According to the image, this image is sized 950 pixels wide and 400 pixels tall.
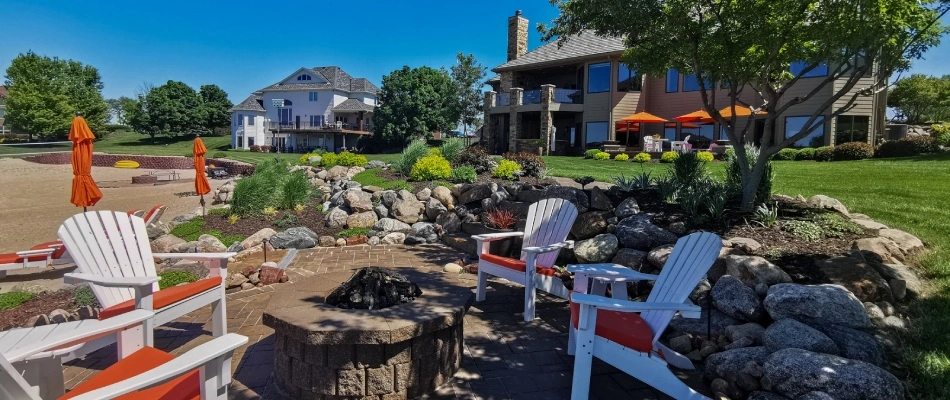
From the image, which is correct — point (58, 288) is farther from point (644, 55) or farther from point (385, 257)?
point (644, 55)

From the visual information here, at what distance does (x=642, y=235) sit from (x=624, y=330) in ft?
8.51

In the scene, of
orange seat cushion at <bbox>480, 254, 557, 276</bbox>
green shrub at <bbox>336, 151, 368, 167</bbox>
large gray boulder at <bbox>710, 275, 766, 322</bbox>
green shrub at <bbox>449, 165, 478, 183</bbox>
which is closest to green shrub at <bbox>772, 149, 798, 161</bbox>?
green shrub at <bbox>449, 165, 478, 183</bbox>

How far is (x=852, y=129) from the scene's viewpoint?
16562mm

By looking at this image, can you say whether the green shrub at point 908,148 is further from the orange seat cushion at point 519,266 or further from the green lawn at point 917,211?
the orange seat cushion at point 519,266

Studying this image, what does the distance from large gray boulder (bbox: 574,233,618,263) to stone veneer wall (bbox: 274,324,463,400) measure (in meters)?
2.89

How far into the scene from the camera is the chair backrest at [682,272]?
2.85 metres

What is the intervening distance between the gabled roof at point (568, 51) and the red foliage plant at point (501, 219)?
15204 millimetres

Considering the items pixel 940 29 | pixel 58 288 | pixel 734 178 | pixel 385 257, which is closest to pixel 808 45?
pixel 940 29

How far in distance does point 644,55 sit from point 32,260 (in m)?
7.66

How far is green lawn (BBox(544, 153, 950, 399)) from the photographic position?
2.86m

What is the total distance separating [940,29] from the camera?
16.1 ft

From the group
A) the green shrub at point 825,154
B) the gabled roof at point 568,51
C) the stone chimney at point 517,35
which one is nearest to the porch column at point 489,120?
the gabled roof at point 568,51

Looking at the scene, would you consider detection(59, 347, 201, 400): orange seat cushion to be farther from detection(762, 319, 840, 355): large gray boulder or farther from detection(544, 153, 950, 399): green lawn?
detection(544, 153, 950, 399): green lawn

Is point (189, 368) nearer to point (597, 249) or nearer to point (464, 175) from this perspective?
point (597, 249)
